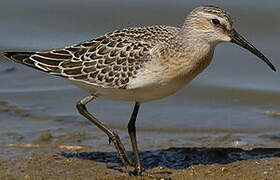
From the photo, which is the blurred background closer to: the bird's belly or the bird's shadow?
the bird's shadow

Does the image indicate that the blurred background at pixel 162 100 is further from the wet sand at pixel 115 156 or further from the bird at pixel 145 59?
the bird at pixel 145 59

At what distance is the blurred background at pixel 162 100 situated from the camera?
9711mm

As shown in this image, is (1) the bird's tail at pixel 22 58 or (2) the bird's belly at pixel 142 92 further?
(1) the bird's tail at pixel 22 58

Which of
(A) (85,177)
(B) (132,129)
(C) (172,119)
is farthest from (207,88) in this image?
(A) (85,177)

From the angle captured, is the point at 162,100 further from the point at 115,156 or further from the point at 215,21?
the point at 215,21

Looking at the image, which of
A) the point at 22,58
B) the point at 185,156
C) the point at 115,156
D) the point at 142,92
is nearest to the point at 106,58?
the point at 142,92

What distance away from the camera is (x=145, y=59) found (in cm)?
765

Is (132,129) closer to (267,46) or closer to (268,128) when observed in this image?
(268,128)

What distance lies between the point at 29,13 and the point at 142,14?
231 centimetres

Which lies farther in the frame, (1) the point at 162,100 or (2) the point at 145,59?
(1) the point at 162,100

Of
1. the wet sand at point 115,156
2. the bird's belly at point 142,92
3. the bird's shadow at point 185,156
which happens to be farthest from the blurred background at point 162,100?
the bird's belly at point 142,92

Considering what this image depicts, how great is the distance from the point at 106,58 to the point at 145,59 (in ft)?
1.96

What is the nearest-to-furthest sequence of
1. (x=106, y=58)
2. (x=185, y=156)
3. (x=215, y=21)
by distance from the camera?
(x=215, y=21), (x=106, y=58), (x=185, y=156)

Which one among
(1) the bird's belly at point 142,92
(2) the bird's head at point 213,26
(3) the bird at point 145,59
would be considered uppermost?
(2) the bird's head at point 213,26
